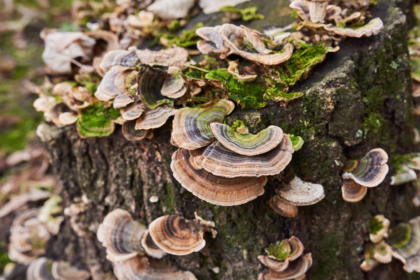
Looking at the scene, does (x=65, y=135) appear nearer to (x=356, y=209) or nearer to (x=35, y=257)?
(x=35, y=257)

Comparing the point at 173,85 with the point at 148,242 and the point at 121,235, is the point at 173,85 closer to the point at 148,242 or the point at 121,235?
the point at 148,242

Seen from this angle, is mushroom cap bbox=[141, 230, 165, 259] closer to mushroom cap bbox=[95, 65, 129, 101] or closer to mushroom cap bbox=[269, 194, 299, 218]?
mushroom cap bbox=[269, 194, 299, 218]

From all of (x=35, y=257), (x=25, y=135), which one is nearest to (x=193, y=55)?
(x=35, y=257)

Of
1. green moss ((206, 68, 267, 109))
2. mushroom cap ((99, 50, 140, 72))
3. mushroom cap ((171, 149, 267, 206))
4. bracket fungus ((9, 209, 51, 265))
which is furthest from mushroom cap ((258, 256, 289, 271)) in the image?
bracket fungus ((9, 209, 51, 265))

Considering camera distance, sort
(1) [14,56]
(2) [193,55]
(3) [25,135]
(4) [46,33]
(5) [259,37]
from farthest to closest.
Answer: (1) [14,56] < (3) [25,135] < (4) [46,33] < (2) [193,55] < (5) [259,37]

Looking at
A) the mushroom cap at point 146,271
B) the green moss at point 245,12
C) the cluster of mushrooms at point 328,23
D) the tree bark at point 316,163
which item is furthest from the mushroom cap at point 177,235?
the green moss at point 245,12
